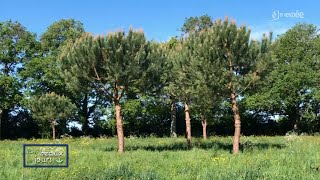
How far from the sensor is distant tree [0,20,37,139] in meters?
41.0

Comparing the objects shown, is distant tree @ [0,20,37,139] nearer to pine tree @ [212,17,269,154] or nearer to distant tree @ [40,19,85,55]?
distant tree @ [40,19,85,55]

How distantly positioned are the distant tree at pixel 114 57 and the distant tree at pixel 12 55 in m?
25.0

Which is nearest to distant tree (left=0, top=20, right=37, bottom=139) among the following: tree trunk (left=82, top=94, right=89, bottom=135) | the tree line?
the tree line

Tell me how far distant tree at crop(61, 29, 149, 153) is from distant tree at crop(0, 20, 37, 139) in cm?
2497

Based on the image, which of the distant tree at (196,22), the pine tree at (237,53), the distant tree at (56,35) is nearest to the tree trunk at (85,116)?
the distant tree at (56,35)

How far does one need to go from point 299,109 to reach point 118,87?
103ft

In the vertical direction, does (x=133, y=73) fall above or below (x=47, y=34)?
below

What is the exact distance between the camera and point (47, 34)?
46719 mm

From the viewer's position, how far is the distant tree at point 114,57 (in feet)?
58.3

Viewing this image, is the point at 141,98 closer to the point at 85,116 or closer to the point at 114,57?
the point at 85,116

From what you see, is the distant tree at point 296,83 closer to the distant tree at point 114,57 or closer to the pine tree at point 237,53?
the pine tree at point 237,53

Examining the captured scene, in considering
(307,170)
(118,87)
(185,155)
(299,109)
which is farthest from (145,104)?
(307,170)

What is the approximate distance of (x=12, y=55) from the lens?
1725 inches

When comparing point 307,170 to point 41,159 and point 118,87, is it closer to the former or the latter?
A: point 41,159
